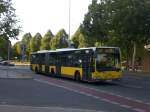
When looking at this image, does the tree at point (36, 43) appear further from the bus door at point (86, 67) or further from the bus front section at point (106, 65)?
the bus front section at point (106, 65)

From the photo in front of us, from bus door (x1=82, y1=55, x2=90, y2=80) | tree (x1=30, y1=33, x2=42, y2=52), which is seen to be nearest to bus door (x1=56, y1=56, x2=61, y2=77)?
bus door (x1=82, y1=55, x2=90, y2=80)

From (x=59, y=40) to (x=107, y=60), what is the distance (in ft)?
272

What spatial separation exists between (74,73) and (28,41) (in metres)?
106

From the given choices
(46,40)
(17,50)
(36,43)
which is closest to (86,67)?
(46,40)

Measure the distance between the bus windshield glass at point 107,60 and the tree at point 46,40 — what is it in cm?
9060

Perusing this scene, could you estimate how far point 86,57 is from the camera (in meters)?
32.0

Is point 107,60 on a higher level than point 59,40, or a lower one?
lower

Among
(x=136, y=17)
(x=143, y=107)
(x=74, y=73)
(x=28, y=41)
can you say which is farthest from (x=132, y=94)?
(x=28, y=41)

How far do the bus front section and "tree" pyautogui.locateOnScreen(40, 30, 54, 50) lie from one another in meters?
90.7

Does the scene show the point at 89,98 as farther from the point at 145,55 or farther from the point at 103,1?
the point at 145,55

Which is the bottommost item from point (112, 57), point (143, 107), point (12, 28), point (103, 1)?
point (143, 107)

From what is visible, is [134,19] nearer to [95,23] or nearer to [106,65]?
[95,23]

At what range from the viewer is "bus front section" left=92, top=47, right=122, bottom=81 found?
30844mm

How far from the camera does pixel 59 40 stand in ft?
373
